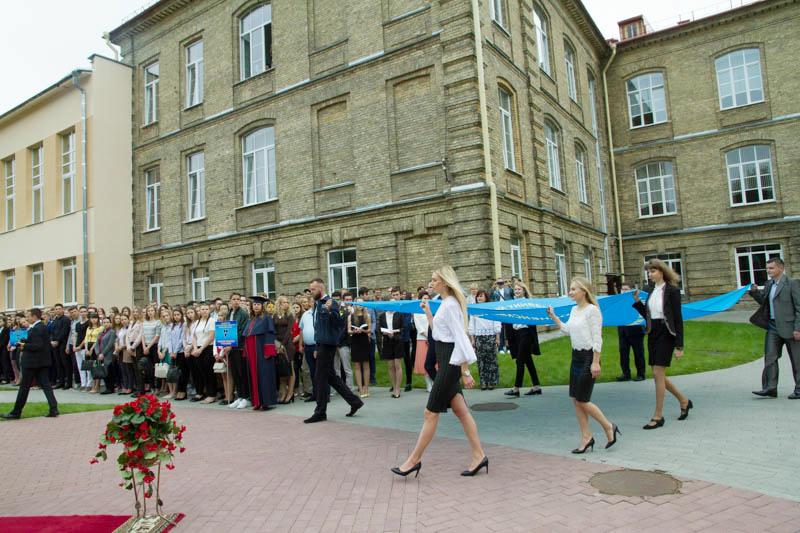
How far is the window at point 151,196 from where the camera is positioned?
961 inches

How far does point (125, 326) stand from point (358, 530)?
37.4 feet

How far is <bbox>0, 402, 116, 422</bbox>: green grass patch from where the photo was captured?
10469 mm

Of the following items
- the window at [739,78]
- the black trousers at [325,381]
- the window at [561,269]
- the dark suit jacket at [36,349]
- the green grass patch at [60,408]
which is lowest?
the green grass patch at [60,408]

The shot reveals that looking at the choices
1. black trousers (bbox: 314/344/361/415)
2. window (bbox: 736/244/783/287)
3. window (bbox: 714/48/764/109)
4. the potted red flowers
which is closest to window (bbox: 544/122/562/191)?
window (bbox: 714/48/764/109)

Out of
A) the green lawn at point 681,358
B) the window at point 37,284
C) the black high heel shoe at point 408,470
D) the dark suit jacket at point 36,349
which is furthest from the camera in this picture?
the window at point 37,284

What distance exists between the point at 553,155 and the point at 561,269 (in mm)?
4537

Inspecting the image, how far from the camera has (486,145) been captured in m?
15.5

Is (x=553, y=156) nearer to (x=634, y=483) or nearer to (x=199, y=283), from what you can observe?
(x=199, y=283)

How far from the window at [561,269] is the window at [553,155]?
7.81 ft

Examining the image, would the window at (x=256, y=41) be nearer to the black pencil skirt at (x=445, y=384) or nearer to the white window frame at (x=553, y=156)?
the white window frame at (x=553, y=156)

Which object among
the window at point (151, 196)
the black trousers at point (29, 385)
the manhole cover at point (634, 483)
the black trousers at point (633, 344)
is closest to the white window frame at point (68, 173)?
the window at point (151, 196)

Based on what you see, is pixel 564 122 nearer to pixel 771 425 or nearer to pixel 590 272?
pixel 590 272

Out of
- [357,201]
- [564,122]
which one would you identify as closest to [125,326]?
[357,201]

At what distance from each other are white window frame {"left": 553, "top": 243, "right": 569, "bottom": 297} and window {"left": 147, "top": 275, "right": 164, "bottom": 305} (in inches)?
661
